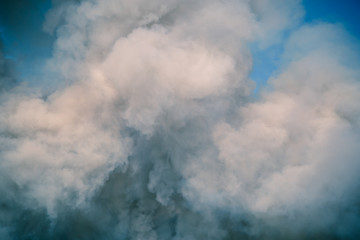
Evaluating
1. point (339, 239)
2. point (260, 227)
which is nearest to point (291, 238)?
point (260, 227)

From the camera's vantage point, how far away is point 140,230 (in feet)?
206

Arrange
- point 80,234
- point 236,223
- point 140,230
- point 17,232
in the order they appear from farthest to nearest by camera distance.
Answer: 1. point 236,223
2. point 140,230
3. point 80,234
4. point 17,232

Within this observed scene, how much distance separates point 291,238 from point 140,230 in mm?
58937

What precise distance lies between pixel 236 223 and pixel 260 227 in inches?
375

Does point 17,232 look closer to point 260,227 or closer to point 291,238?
point 260,227

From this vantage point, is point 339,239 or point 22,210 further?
point 339,239

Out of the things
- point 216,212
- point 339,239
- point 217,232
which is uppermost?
point 216,212

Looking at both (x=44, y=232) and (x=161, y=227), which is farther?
(x=161, y=227)

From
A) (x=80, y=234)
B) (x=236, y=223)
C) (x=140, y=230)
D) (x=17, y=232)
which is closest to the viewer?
(x=17, y=232)

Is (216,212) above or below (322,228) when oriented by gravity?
above

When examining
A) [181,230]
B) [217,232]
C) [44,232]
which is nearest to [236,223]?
[217,232]

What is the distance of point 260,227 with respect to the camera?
68.8 m

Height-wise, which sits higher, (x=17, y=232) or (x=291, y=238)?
(x=17, y=232)

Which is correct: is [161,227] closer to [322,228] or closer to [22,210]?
[22,210]
